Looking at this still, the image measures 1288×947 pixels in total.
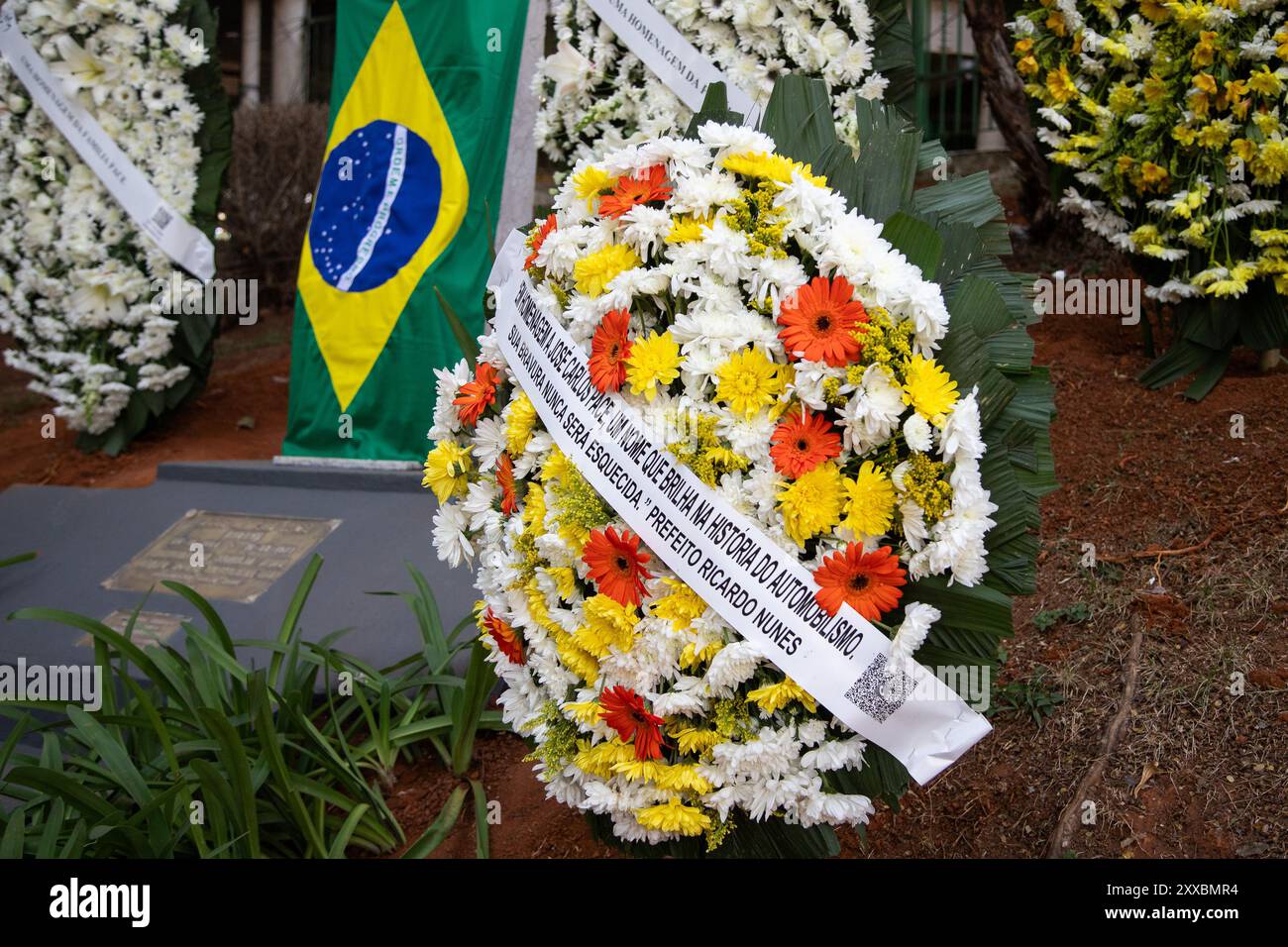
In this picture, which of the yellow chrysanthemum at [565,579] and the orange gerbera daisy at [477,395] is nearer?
the yellow chrysanthemum at [565,579]

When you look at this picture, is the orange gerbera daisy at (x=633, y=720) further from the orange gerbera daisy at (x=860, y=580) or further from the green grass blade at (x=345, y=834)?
the green grass blade at (x=345, y=834)

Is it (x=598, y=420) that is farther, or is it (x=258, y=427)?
(x=258, y=427)

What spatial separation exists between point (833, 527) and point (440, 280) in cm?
323

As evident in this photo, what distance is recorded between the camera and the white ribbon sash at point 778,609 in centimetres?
195

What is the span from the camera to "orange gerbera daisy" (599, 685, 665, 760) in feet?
6.73

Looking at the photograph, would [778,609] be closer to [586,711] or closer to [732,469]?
[732,469]

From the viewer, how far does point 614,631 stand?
209 cm

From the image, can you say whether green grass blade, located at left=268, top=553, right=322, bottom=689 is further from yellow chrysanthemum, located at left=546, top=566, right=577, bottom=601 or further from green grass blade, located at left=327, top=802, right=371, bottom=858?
yellow chrysanthemum, located at left=546, top=566, right=577, bottom=601

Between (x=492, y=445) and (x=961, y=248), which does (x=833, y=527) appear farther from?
(x=492, y=445)

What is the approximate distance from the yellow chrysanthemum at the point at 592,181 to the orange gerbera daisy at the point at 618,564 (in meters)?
0.69

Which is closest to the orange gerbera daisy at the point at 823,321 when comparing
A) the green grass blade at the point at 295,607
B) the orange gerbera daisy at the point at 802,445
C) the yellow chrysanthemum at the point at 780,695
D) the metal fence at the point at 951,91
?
the orange gerbera daisy at the point at 802,445

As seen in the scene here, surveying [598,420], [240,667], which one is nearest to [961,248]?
[598,420]

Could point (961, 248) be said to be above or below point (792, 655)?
above

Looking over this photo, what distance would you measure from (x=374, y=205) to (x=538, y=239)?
9.34 feet
